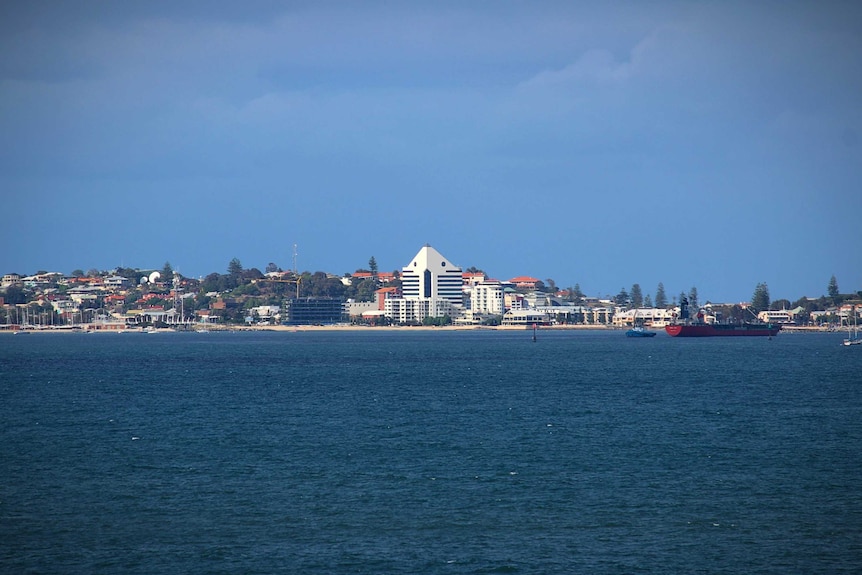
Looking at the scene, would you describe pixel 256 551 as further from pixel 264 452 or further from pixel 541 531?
pixel 264 452

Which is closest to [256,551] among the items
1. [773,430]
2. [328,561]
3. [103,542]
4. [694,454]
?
[328,561]

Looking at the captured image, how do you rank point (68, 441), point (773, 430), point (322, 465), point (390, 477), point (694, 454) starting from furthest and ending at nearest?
point (773, 430) → point (68, 441) → point (694, 454) → point (322, 465) → point (390, 477)

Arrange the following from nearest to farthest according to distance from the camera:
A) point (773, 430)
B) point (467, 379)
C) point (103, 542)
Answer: point (103, 542)
point (773, 430)
point (467, 379)

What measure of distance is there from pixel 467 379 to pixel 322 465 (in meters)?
49.0

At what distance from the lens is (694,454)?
44.9 m

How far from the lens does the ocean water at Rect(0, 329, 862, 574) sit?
1138 inches

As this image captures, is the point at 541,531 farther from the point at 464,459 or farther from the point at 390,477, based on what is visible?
the point at 464,459

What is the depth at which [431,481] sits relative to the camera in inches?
1522

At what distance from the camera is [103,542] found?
29.9 metres

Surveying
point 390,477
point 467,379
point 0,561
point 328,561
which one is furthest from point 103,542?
point 467,379

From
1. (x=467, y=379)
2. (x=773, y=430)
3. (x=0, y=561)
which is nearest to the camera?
(x=0, y=561)

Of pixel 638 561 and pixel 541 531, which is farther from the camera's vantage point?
pixel 541 531

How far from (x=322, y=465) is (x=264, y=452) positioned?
449 cm

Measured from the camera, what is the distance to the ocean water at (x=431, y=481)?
28906 millimetres
